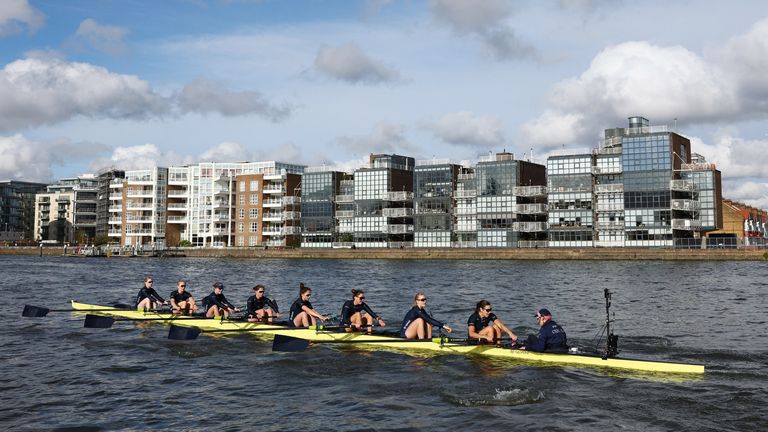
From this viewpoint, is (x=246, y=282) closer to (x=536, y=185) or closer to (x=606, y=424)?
(x=606, y=424)

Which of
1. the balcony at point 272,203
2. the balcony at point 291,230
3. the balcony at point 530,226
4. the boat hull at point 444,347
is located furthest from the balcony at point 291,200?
the boat hull at point 444,347

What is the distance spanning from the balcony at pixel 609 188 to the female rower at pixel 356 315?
89.9m

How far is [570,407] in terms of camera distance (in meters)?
17.2

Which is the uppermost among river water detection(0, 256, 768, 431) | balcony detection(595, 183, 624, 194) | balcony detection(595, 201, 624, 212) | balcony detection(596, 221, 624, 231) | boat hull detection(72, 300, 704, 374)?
balcony detection(595, 183, 624, 194)

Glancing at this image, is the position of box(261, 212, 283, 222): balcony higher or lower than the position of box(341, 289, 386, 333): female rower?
higher

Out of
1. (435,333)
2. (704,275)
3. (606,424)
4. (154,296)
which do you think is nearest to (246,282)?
(154,296)

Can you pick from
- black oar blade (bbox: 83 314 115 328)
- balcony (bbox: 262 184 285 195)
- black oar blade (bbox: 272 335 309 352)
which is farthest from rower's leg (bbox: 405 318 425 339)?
balcony (bbox: 262 184 285 195)

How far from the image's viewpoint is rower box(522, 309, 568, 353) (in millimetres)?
21422

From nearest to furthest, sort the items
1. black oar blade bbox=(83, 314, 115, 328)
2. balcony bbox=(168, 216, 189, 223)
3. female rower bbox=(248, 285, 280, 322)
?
1. female rower bbox=(248, 285, 280, 322)
2. black oar blade bbox=(83, 314, 115, 328)
3. balcony bbox=(168, 216, 189, 223)

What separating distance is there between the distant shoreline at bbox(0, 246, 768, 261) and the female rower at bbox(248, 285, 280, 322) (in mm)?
79133

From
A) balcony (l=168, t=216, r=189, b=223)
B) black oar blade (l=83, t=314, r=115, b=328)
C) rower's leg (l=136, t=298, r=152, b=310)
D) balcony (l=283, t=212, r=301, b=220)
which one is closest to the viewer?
black oar blade (l=83, t=314, r=115, b=328)

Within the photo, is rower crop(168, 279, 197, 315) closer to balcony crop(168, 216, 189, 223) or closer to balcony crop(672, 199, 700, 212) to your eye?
balcony crop(672, 199, 700, 212)

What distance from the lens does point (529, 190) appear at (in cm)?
11606

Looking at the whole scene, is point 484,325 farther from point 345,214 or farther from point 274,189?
point 274,189
